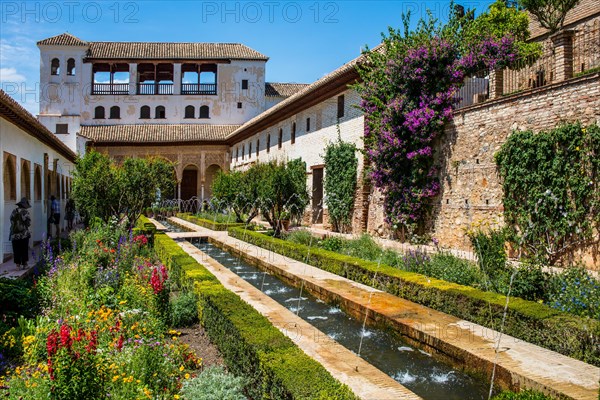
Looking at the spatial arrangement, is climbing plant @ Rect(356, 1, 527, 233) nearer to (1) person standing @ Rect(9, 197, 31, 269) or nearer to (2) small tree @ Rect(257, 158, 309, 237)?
(2) small tree @ Rect(257, 158, 309, 237)

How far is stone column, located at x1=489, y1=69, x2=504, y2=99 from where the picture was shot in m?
11.5

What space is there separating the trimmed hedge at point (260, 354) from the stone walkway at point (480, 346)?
5.61 ft

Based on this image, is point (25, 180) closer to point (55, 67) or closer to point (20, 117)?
point (20, 117)

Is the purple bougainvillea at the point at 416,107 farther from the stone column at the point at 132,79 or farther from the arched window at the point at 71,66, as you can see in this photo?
the arched window at the point at 71,66

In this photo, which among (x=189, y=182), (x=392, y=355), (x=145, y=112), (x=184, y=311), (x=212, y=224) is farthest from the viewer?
(x=189, y=182)

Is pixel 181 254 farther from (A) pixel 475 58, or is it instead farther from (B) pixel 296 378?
(A) pixel 475 58

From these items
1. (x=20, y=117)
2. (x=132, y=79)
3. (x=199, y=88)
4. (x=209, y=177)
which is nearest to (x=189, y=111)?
(x=199, y=88)

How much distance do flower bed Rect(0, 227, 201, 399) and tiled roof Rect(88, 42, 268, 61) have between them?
106 feet

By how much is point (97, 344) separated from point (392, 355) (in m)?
3.02

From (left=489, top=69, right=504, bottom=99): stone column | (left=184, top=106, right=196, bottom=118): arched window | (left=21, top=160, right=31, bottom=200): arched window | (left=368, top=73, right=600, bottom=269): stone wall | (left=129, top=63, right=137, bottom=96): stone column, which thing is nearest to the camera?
(left=368, top=73, right=600, bottom=269): stone wall

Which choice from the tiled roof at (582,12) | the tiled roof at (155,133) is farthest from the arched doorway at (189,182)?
the tiled roof at (582,12)

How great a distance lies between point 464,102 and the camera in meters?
13.6

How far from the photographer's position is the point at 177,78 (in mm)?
37844

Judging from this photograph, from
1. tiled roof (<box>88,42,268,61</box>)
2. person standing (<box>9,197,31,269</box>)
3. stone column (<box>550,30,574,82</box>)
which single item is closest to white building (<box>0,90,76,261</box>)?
person standing (<box>9,197,31,269</box>)
